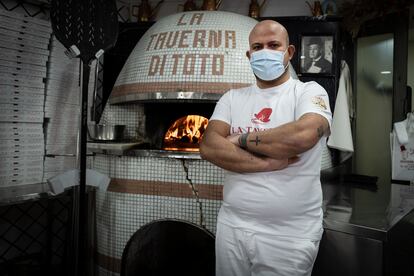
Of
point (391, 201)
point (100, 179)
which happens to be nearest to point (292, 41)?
point (391, 201)

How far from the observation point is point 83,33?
5.35ft

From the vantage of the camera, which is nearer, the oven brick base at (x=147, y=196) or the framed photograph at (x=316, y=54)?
the oven brick base at (x=147, y=196)

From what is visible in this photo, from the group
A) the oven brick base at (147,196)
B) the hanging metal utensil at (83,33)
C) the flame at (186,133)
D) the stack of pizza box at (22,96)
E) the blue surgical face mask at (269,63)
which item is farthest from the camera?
the flame at (186,133)

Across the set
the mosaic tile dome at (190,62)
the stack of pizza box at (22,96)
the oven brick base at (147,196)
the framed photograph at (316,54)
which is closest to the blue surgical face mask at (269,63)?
the mosaic tile dome at (190,62)

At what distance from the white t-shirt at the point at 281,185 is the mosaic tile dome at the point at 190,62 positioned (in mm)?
651

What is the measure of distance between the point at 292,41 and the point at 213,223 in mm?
1737

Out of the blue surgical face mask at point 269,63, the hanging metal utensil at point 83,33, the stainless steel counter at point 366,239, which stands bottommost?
the stainless steel counter at point 366,239

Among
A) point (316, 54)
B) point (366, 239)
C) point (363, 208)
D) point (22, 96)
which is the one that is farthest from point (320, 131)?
point (22, 96)

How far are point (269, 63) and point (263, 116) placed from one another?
0.22 meters

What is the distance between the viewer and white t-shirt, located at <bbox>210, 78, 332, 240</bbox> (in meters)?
1.26

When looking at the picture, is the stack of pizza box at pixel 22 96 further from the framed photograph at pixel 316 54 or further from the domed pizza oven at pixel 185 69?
the framed photograph at pixel 316 54

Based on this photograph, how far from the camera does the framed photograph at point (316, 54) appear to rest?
2699mm

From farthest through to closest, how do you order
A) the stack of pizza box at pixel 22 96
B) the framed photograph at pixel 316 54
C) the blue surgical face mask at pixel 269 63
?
the framed photograph at pixel 316 54
the stack of pizza box at pixel 22 96
the blue surgical face mask at pixel 269 63

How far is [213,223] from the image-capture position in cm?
191
